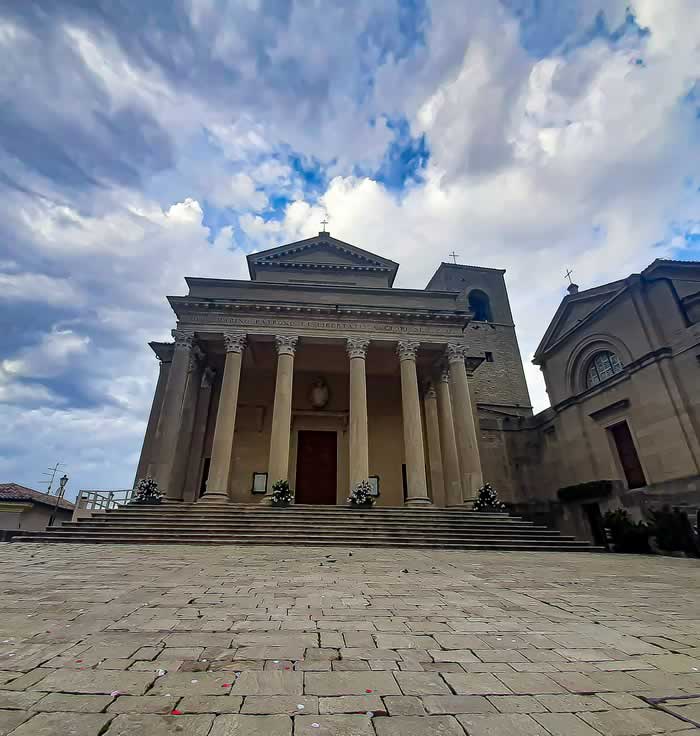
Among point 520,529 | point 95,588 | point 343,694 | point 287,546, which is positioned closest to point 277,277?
point 287,546

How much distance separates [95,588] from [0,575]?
2000mm

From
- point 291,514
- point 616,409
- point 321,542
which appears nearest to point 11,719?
point 321,542

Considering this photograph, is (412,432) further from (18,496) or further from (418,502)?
(18,496)

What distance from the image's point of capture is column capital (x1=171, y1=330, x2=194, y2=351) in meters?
16.7

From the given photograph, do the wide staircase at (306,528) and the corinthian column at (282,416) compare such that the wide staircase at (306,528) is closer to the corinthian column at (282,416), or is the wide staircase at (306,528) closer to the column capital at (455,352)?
the corinthian column at (282,416)

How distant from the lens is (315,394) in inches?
Result: 835

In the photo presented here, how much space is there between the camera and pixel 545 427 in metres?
20.7

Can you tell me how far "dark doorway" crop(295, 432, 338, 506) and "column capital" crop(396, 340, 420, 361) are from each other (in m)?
6.48

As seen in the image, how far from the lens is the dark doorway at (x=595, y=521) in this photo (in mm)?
16234

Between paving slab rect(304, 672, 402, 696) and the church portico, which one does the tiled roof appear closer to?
the church portico

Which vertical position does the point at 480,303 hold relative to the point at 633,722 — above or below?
above

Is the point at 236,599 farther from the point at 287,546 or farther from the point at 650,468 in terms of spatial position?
the point at 650,468

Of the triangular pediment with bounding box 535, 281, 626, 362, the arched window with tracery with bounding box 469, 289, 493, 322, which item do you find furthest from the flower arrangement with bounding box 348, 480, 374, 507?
the arched window with tracery with bounding box 469, 289, 493, 322

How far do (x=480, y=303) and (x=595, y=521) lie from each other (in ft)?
56.3
